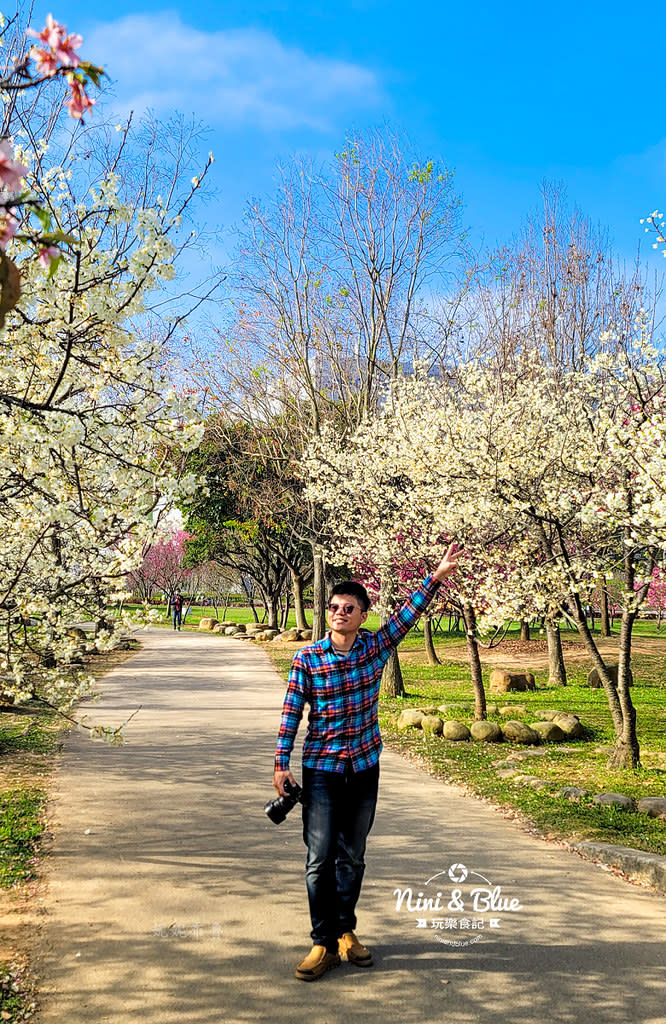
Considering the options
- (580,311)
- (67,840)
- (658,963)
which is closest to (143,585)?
(580,311)

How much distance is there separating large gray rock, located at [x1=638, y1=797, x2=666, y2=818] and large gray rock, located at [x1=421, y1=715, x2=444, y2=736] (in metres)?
4.40

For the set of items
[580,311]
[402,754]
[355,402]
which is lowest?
[402,754]

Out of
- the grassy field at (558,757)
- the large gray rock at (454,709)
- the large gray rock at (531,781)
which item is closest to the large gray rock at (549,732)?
the grassy field at (558,757)

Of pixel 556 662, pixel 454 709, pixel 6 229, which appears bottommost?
pixel 454 709

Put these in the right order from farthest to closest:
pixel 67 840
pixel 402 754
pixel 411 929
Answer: pixel 402 754 → pixel 67 840 → pixel 411 929

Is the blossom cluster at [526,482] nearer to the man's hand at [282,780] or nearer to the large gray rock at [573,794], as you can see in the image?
the large gray rock at [573,794]

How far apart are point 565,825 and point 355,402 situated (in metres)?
13.5

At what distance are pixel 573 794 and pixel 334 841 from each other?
4676 mm

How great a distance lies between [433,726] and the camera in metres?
11.9

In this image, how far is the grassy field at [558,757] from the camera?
7.25 meters

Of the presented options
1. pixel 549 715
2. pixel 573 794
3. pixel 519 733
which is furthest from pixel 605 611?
pixel 573 794

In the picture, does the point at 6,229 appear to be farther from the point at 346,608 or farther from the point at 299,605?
the point at 299,605

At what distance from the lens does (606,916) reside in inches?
200

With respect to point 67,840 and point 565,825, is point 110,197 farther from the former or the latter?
point 565,825
